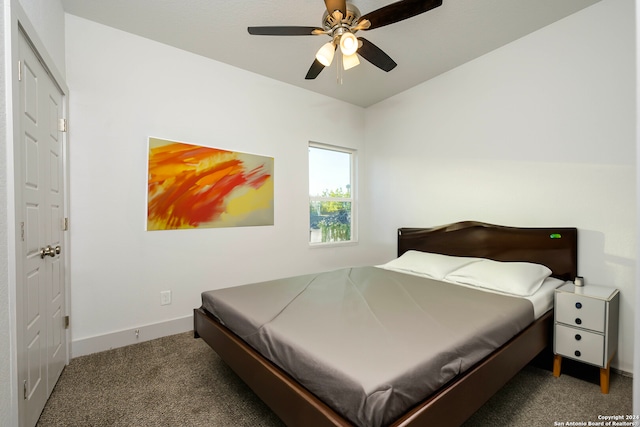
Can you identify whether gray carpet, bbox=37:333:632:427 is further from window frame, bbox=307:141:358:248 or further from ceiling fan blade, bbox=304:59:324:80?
ceiling fan blade, bbox=304:59:324:80

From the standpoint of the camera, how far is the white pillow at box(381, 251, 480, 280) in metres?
2.63

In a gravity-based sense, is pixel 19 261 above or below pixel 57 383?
above

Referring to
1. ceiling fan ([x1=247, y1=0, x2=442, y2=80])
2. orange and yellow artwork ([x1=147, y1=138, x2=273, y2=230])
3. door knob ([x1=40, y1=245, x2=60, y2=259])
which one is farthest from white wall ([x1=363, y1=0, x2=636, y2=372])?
door knob ([x1=40, y1=245, x2=60, y2=259])

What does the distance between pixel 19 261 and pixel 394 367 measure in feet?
5.67

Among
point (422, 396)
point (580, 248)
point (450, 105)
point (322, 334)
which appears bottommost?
point (422, 396)

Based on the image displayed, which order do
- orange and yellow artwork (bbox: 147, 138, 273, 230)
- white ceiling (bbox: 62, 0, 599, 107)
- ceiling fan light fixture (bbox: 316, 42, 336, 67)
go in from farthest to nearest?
orange and yellow artwork (bbox: 147, 138, 273, 230) < white ceiling (bbox: 62, 0, 599, 107) < ceiling fan light fixture (bbox: 316, 42, 336, 67)

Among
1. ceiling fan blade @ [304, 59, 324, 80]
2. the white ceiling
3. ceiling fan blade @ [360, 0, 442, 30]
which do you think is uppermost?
the white ceiling

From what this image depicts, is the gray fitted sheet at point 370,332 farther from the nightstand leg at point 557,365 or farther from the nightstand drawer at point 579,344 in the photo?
the nightstand leg at point 557,365

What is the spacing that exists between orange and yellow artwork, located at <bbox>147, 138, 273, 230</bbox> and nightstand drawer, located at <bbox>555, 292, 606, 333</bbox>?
2715mm

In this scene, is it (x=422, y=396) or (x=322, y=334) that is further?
(x=322, y=334)

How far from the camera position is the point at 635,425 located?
70 centimetres

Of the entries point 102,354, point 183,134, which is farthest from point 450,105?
point 102,354

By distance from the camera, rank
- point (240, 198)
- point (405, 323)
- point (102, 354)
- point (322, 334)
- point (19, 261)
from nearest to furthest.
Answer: point (19, 261) < point (322, 334) < point (405, 323) < point (102, 354) < point (240, 198)

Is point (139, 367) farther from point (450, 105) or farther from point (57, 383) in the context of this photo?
point (450, 105)
